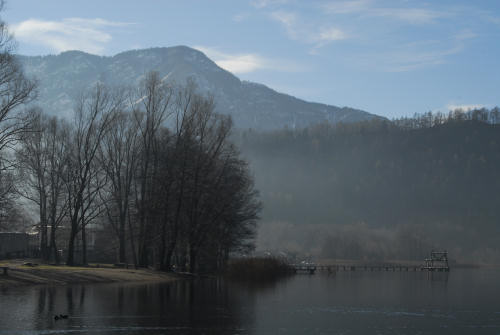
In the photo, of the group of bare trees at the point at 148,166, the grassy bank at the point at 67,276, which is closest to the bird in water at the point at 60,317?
the grassy bank at the point at 67,276

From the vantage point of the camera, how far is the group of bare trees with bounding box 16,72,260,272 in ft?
226

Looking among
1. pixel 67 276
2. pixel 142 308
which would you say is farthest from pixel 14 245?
pixel 142 308

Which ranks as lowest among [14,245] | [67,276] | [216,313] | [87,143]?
[216,313]

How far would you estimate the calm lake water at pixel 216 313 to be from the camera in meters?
31.9

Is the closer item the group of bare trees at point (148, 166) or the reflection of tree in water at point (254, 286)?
the reflection of tree in water at point (254, 286)

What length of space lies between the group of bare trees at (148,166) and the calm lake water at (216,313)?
15.4 m

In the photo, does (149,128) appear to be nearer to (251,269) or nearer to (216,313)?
(251,269)

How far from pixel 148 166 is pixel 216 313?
35.5 m

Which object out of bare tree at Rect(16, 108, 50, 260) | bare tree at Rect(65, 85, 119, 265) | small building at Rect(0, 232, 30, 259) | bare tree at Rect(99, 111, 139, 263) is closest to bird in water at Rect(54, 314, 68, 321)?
bare tree at Rect(65, 85, 119, 265)

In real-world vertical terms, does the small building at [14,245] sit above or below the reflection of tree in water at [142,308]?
above

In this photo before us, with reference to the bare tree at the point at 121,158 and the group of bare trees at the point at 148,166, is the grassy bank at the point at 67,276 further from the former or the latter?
the bare tree at the point at 121,158

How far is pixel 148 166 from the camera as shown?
72688 millimetres

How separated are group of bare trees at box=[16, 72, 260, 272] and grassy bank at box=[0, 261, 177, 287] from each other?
6094 mm

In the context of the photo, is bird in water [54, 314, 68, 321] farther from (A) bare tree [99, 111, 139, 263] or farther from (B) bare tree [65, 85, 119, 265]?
(A) bare tree [99, 111, 139, 263]
